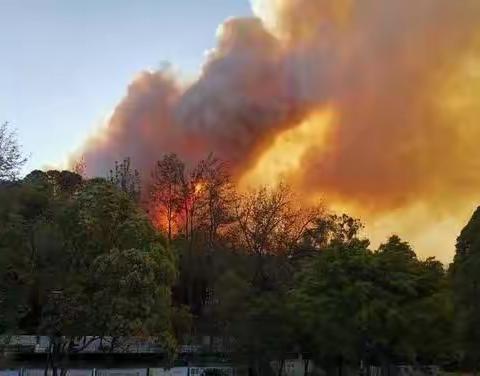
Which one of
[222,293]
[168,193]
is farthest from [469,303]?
[168,193]

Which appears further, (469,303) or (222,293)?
(222,293)

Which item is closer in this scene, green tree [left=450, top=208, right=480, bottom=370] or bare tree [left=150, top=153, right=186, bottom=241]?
green tree [left=450, top=208, right=480, bottom=370]

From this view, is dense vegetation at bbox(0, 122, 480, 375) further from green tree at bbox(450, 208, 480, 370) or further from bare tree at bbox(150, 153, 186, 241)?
bare tree at bbox(150, 153, 186, 241)

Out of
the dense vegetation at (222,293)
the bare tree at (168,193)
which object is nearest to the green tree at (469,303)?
the dense vegetation at (222,293)

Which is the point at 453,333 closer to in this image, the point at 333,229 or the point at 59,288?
the point at 59,288

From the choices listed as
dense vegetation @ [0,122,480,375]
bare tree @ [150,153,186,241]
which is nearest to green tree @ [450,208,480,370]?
dense vegetation @ [0,122,480,375]

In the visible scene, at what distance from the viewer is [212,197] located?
53.2m

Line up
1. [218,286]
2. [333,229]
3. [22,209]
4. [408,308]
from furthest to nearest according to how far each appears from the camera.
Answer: [333,229], [218,286], [22,209], [408,308]

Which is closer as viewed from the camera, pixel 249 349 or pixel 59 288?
pixel 59 288

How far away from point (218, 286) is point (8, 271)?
14.0m

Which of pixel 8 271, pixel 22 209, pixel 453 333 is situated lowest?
pixel 453 333

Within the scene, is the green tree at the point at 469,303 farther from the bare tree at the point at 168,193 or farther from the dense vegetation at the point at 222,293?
the bare tree at the point at 168,193

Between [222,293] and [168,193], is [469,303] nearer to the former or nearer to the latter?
[222,293]

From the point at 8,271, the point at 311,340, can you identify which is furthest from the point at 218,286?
the point at 8,271
